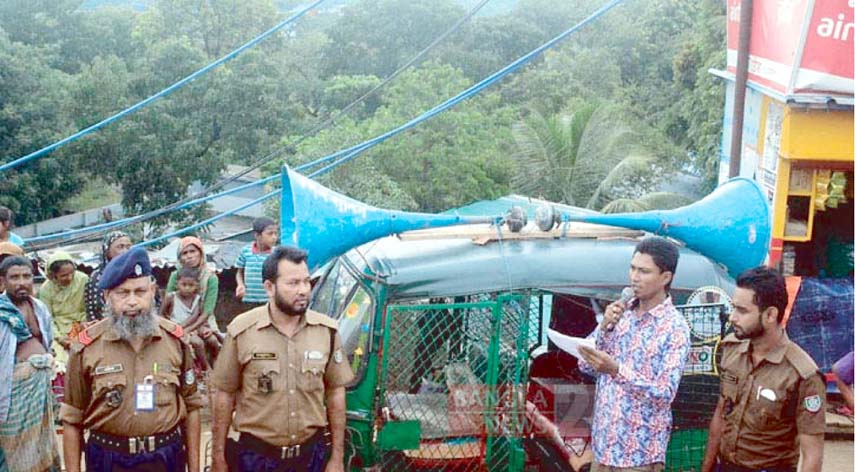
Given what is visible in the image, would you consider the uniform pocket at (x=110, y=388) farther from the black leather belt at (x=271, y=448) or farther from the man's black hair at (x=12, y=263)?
the man's black hair at (x=12, y=263)

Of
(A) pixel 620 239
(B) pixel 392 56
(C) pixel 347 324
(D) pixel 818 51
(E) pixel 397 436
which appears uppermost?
(B) pixel 392 56

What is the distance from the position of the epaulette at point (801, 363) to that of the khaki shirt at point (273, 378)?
7.05ft

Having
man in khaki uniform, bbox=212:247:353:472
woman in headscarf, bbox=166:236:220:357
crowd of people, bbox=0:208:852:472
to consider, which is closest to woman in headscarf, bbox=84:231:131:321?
woman in headscarf, bbox=166:236:220:357

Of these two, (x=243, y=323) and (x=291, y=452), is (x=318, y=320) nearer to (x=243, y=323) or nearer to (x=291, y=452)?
(x=243, y=323)

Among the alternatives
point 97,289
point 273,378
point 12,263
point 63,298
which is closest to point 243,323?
point 273,378

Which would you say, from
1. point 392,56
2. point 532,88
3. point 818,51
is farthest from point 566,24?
point 818,51

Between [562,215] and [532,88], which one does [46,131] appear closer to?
[532,88]

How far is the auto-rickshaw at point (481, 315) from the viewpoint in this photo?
541cm

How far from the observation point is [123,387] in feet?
14.9

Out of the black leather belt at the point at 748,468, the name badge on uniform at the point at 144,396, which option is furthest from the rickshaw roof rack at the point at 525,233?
the name badge on uniform at the point at 144,396

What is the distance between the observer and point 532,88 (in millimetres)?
28969

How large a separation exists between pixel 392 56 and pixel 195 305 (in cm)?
3090

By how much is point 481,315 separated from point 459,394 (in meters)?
0.47

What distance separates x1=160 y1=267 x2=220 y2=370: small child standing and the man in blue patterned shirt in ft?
12.7
